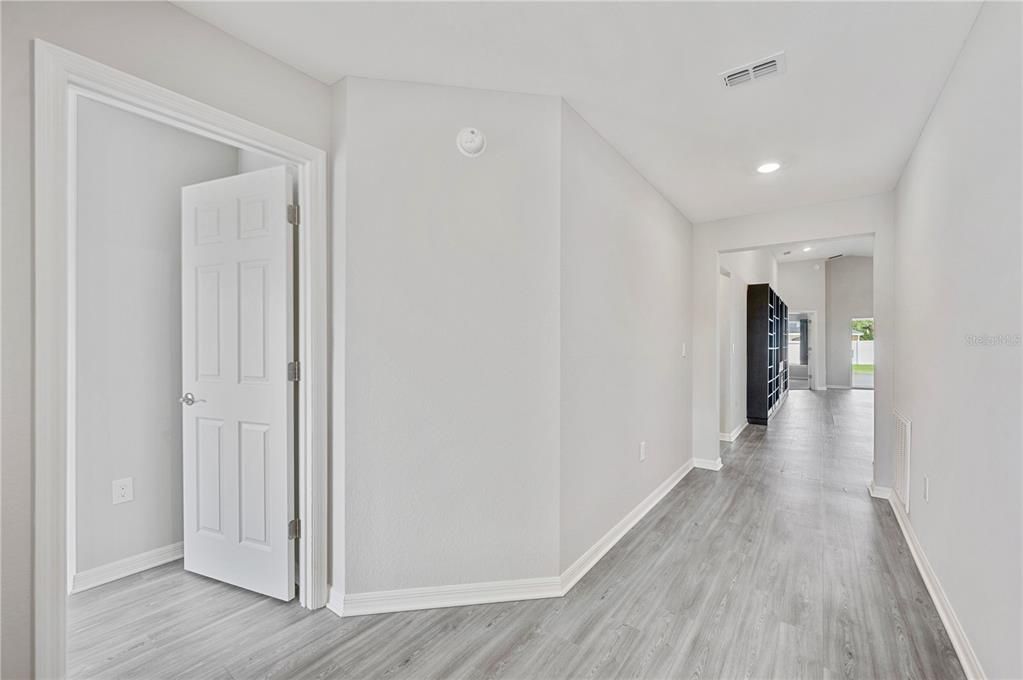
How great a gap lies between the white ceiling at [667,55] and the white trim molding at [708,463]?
2899 millimetres

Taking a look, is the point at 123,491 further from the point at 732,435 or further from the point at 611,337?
the point at 732,435

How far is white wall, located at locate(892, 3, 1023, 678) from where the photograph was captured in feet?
4.72

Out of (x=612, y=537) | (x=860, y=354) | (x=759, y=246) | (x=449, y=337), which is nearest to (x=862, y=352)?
(x=860, y=354)

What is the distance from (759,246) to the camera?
4.30 metres

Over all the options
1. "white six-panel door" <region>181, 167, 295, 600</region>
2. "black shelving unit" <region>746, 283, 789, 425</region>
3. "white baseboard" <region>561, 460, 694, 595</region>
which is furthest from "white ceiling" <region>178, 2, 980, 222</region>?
"black shelving unit" <region>746, 283, 789, 425</region>

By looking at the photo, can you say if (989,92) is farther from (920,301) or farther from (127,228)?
(127,228)

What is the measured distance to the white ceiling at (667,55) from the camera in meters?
1.73

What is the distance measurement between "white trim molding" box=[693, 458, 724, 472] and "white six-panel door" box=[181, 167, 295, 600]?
3.72 metres

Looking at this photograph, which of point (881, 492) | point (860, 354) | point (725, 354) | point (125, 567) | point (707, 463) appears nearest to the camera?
point (125, 567)

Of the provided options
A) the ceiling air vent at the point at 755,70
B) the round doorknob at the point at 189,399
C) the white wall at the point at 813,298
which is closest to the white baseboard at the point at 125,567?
the round doorknob at the point at 189,399

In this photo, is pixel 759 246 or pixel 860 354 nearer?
pixel 759 246

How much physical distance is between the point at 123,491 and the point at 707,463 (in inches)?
177

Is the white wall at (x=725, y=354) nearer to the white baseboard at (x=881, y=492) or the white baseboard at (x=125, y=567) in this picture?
the white baseboard at (x=881, y=492)
